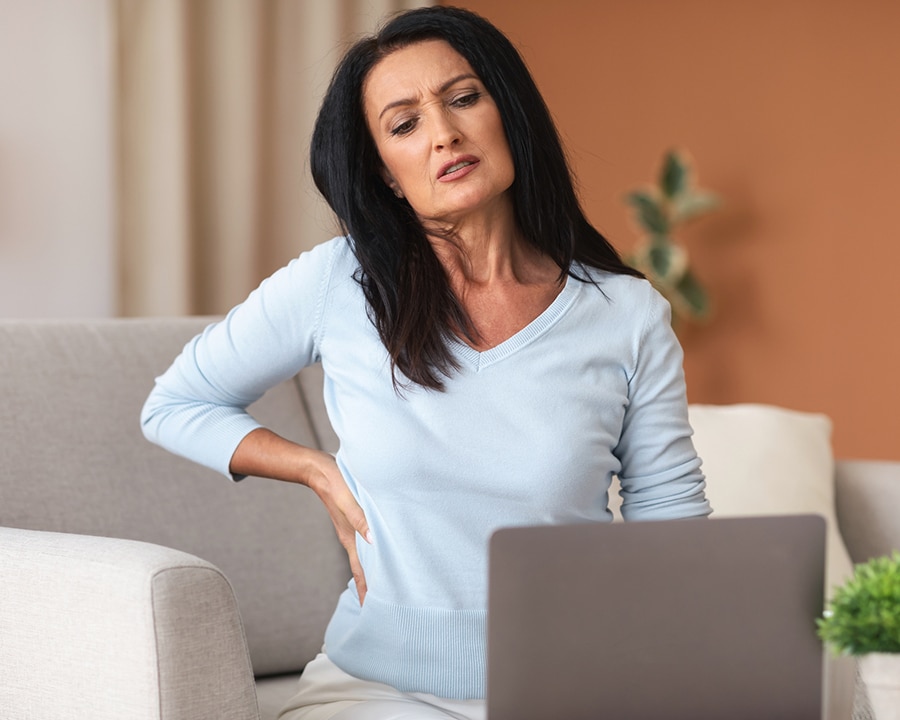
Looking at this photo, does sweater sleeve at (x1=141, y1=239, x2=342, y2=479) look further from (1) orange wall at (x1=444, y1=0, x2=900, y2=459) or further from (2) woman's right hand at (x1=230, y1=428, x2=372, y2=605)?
(1) orange wall at (x1=444, y1=0, x2=900, y2=459)

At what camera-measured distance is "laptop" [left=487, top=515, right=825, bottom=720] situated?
787mm

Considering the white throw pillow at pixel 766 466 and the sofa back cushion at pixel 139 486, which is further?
the white throw pillow at pixel 766 466

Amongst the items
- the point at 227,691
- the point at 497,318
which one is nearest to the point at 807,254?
the point at 497,318

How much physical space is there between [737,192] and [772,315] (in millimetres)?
465

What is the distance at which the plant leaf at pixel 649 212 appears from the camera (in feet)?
12.6

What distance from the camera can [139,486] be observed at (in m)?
1.74

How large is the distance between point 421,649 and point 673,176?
2.85m

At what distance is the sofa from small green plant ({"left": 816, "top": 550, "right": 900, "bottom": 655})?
1.00 feet

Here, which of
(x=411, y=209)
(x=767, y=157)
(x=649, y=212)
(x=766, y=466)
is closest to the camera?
(x=411, y=209)

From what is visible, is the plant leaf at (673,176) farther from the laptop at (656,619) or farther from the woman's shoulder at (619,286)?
the laptop at (656,619)

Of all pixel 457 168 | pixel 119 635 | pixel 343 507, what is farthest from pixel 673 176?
pixel 119 635

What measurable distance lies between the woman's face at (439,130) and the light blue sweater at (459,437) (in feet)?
0.51

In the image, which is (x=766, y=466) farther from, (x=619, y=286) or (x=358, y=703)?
(x=358, y=703)

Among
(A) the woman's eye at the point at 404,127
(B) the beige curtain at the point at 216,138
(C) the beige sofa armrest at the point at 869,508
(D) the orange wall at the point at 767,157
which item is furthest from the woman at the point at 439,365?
(D) the orange wall at the point at 767,157
